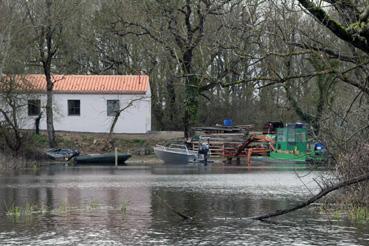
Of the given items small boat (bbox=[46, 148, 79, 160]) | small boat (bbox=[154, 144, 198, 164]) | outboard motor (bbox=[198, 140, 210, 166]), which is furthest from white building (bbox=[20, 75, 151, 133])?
outboard motor (bbox=[198, 140, 210, 166])

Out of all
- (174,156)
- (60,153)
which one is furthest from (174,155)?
(60,153)

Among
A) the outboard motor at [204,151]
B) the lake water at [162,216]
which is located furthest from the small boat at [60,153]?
the lake water at [162,216]

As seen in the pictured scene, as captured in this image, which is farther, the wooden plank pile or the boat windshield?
the wooden plank pile

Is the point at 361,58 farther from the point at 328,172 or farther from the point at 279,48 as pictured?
the point at 328,172

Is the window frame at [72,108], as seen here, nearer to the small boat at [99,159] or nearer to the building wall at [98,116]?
the building wall at [98,116]

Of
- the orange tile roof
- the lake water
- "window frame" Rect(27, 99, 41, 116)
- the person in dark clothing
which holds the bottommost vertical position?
the lake water

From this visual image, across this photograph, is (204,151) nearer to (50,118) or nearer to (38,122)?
(50,118)

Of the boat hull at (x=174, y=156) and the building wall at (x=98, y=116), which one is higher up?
the building wall at (x=98, y=116)

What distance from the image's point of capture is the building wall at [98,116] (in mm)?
65312

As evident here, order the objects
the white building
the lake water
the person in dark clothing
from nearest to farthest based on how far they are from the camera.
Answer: the lake water < the person in dark clothing < the white building

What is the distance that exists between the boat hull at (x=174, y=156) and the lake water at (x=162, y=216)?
22.9 meters

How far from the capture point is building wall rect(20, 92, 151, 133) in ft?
214

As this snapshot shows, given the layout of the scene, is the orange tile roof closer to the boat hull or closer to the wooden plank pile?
the wooden plank pile

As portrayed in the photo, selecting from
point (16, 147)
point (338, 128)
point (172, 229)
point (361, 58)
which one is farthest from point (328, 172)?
point (16, 147)
